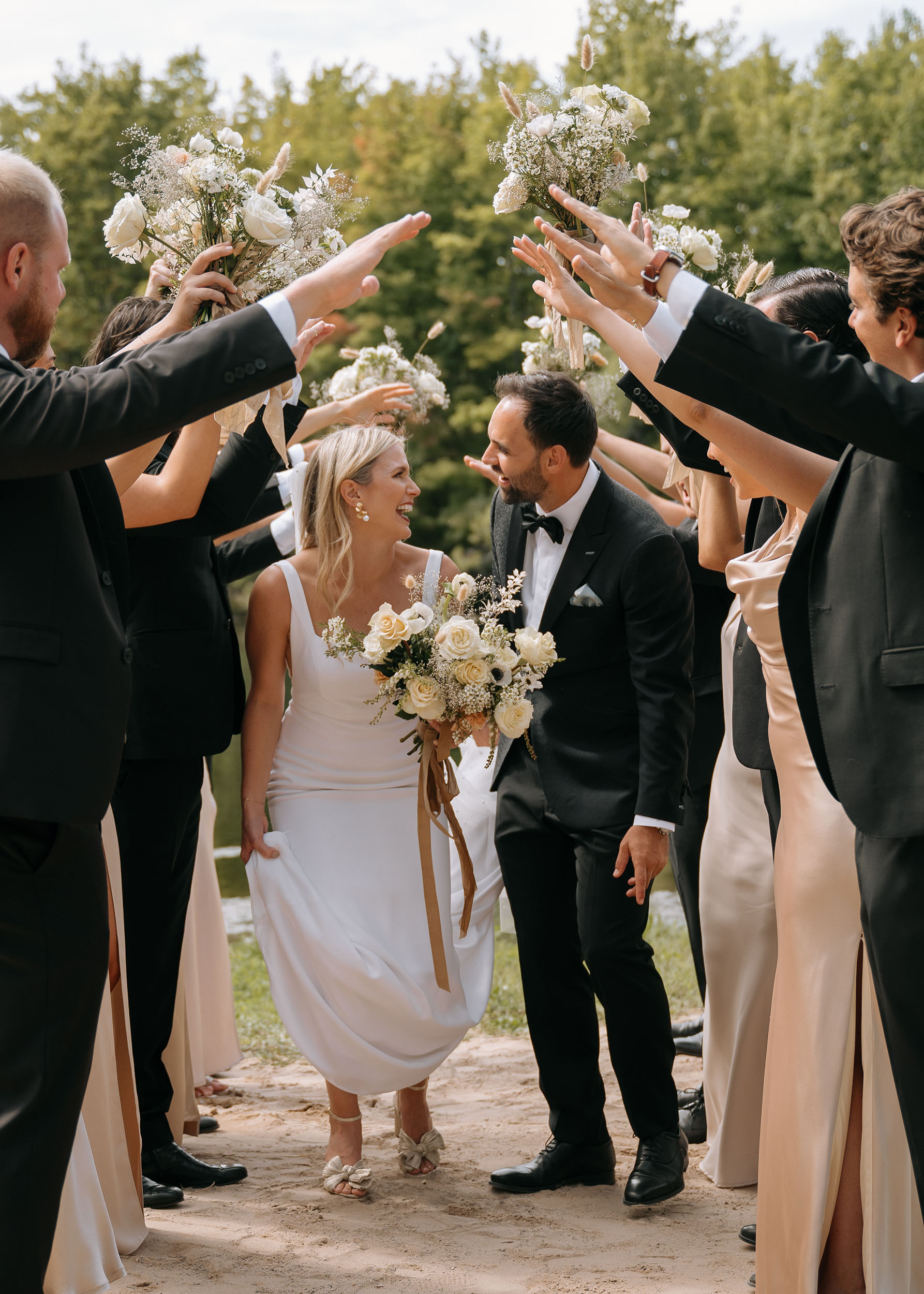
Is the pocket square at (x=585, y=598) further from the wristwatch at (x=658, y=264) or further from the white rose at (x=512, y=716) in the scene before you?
the wristwatch at (x=658, y=264)

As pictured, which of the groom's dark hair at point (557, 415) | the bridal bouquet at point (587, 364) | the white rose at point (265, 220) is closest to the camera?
the white rose at point (265, 220)

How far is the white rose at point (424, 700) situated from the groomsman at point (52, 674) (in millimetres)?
1834

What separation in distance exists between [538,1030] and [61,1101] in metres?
2.57

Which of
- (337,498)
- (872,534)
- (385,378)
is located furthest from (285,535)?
(872,534)

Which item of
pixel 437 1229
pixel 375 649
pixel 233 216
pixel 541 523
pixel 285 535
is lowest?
pixel 437 1229

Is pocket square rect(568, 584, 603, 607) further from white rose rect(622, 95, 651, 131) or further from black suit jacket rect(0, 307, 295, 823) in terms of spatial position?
black suit jacket rect(0, 307, 295, 823)

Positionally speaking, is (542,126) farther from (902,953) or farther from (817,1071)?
(817,1071)

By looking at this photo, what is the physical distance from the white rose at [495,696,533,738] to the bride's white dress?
65cm

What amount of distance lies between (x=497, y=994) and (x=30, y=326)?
5.72 meters

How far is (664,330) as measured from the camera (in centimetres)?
288

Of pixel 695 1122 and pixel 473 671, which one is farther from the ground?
pixel 473 671

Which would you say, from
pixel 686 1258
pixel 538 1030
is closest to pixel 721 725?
pixel 538 1030

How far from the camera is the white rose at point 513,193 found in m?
4.51

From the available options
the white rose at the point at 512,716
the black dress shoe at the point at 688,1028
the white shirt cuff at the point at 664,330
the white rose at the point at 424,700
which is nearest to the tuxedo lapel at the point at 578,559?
the white rose at the point at 512,716
